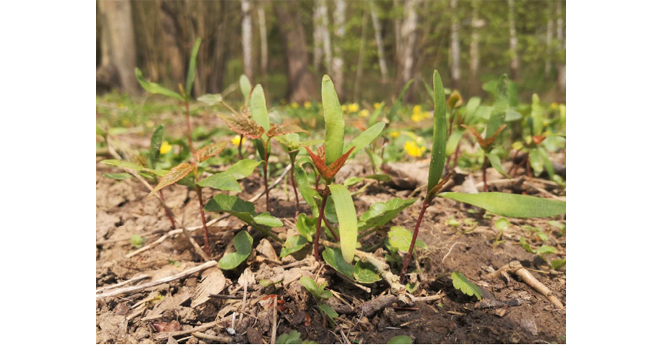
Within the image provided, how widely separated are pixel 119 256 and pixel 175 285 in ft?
1.11

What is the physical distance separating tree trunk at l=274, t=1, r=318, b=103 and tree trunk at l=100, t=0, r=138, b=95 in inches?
120

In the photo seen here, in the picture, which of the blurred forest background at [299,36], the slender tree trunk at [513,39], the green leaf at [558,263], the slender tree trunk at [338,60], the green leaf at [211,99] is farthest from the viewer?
the slender tree trunk at [338,60]

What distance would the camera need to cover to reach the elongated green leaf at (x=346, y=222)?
76 cm

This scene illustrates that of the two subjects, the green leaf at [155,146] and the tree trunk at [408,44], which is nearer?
the green leaf at [155,146]

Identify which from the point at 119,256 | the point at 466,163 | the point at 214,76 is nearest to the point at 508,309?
the point at 466,163

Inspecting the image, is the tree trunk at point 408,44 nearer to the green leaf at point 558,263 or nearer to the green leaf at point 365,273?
the green leaf at point 558,263

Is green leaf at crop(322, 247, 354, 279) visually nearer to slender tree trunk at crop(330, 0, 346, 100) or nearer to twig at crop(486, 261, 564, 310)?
twig at crop(486, 261, 564, 310)

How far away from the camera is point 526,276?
111 cm

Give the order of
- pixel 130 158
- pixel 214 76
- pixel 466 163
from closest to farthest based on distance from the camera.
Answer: pixel 130 158 → pixel 466 163 → pixel 214 76

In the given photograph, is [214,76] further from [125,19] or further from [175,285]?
[175,285]

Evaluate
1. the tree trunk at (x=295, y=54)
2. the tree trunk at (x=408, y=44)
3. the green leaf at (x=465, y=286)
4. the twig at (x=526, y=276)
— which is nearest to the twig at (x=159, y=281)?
the green leaf at (x=465, y=286)

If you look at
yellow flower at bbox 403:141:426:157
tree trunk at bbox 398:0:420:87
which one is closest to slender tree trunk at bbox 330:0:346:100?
tree trunk at bbox 398:0:420:87

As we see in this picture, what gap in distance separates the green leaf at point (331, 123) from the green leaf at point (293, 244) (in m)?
0.29

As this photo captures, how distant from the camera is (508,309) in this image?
39.7 inches
